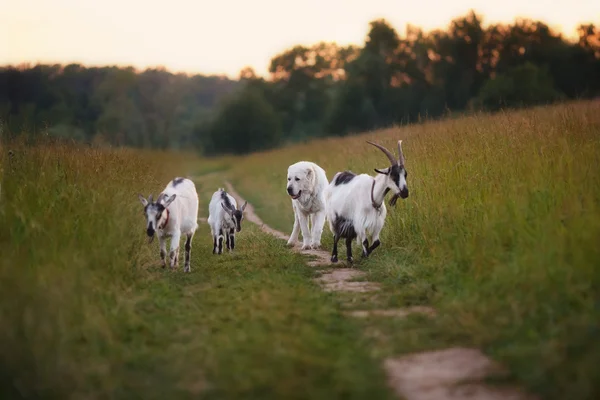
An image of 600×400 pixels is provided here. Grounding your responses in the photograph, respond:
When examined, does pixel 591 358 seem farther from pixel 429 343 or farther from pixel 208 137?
pixel 208 137

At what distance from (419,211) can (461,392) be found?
598 centimetres

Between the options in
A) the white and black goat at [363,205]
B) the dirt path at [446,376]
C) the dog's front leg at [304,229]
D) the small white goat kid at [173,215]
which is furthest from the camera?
the dog's front leg at [304,229]

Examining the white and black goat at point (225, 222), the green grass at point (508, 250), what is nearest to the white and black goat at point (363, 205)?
the green grass at point (508, 250)

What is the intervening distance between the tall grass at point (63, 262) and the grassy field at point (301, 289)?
2 centimetres

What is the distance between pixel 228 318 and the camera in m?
6.70

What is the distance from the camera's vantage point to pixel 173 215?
10.2m

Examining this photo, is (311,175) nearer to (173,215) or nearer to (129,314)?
(173,215)

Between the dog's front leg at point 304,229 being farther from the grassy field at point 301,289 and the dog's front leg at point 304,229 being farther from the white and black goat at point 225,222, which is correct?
the grassy field at point 301,289

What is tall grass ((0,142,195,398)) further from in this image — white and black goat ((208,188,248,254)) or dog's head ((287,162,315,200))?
dog's head ((287,162,315,200))

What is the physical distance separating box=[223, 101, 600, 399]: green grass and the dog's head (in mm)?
1511

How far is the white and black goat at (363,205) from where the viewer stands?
10086 mm

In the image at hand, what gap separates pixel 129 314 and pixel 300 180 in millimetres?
6512

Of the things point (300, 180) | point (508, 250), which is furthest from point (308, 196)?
point (508, 250)

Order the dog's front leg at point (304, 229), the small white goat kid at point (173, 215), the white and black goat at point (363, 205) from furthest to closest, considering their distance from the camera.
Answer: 1. the dog's front leg at point (304, 229)
2. the white and black goat at point (363, 205)
3. the small white goat kid at point (173, 215)
